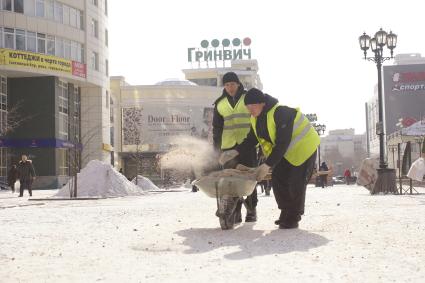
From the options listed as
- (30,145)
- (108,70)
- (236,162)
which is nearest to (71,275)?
(236,162)

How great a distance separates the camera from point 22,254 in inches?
193

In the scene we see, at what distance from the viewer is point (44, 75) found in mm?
45375

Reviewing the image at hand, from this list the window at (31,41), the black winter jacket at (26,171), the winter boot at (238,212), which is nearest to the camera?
the winter boot at (238,212)

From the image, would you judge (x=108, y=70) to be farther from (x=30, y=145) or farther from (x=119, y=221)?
(x=119, y=221)

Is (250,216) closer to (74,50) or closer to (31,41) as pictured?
(31,41)

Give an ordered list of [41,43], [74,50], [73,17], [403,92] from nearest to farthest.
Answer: [41,43] < [74,50] < [73,17] < [403,92]

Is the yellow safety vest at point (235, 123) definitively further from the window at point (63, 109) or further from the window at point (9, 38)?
the window at point (63, 109)

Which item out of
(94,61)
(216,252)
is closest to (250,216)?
(216,252)

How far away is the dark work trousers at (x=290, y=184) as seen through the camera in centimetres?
629

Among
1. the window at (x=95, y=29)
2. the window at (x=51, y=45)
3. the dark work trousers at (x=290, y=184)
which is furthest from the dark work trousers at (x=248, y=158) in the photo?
the window at (x=95, y=29)

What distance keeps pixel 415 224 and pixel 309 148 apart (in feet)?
4.51

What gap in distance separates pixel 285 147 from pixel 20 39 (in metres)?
40.4

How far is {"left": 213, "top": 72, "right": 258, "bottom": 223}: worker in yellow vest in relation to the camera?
6.93 metres

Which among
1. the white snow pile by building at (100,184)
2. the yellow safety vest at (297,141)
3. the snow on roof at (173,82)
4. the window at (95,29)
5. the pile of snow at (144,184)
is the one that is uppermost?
the window at (95,29)
